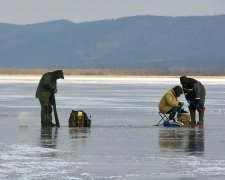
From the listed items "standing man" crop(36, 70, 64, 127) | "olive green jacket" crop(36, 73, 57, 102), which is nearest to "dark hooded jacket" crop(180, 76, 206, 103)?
"standing man" crop(36, 70, 64, 127)

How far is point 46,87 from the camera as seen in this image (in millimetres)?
22609

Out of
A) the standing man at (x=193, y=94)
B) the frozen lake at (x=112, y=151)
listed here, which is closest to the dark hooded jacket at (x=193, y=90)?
the standing man at (x=193, y=94)

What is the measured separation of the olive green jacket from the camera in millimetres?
22500

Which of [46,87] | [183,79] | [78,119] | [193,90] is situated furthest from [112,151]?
[193,90]

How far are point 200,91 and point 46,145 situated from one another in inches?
269

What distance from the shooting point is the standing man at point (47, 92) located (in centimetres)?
2248

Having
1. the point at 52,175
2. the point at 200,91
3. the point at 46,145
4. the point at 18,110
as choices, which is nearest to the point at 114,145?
the point at 46,145

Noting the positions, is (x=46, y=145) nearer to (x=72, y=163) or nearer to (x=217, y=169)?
(x=72, y=163)

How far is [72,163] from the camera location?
14.5 m

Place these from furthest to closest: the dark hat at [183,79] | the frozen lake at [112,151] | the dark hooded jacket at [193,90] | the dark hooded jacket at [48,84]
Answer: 1. the dark hooded jacket at [193,90]
2. the dark hat at [183,79]
3. the dark hooded jacket at [48,84]
4. the frozen lake at [112,151]

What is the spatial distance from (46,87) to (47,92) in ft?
0.46

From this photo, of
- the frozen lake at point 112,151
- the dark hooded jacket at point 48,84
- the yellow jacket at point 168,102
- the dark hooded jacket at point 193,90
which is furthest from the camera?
the dark hooded jacket at point 193,90

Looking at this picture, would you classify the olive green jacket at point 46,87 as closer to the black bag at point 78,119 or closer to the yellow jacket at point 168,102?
the black bag at point 78,119

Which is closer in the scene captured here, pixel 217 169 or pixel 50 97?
pixel 217 169
